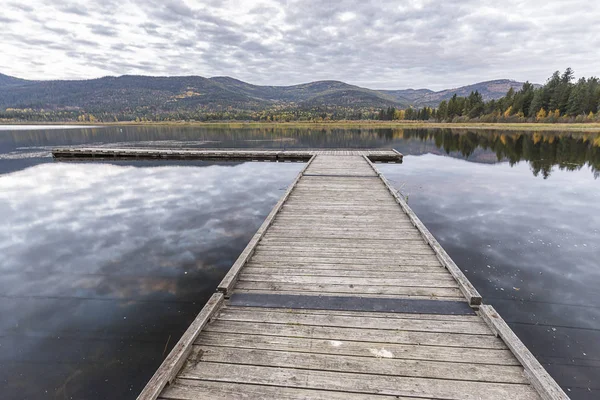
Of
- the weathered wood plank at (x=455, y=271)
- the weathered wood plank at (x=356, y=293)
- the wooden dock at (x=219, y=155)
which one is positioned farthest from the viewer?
the wooden dock at (x=219, y=155)

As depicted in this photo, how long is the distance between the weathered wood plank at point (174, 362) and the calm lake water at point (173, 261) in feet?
5.28

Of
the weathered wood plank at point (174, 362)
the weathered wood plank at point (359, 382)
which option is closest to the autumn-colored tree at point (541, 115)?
the weathered wood plank at point (359, 382)

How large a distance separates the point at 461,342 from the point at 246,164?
21835 mm

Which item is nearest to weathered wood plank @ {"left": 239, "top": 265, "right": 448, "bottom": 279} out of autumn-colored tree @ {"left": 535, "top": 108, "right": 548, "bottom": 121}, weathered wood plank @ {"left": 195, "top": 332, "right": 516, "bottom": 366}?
weathered wood plank @ {"left": 195, "top": 332, "right": 516, "bottom": 366}

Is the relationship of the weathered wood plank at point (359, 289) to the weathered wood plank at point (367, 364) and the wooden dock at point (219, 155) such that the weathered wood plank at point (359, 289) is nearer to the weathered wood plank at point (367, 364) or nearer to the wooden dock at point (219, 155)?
the weathered wood plank at point (367, 364)

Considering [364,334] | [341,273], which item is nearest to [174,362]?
[364,334]

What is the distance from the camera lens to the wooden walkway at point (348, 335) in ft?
9.89

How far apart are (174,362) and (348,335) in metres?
2.08

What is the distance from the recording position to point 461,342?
3.61 m

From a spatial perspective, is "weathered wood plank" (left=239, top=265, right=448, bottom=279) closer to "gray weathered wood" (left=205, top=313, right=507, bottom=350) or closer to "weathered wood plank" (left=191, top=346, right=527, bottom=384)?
"gray weathered wood" (left=205, top=313, right=507, bottom=350)

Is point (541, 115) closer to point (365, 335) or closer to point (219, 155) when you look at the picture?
point (219, 155)

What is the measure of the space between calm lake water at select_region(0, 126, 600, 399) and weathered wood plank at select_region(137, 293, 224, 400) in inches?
63.3

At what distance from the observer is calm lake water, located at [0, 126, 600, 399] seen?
15.5ft

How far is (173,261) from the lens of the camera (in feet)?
26.2
